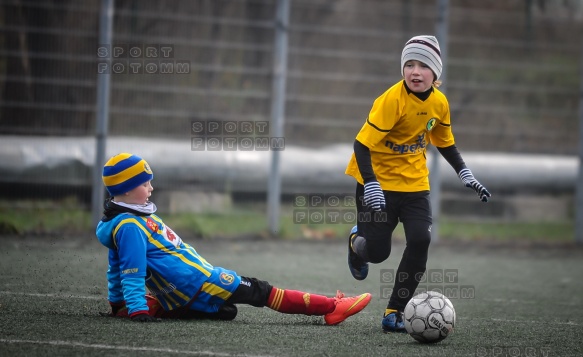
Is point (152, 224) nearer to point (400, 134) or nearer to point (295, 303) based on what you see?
point (295, 303)

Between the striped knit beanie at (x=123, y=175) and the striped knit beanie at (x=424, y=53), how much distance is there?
5.98ft

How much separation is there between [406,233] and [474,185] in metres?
0.60

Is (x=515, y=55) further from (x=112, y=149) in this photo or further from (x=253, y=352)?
(x=253, y=352)

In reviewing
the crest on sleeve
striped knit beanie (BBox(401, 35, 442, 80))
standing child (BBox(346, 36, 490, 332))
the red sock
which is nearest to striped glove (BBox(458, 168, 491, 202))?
standing child (BBox(346, 36, 490, 332))

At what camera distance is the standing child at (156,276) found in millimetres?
4949

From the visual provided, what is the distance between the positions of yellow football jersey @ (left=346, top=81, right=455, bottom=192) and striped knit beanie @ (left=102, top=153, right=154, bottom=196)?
1.40m

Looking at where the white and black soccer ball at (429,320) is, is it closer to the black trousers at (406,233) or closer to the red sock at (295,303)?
the black trousers at (406,233)

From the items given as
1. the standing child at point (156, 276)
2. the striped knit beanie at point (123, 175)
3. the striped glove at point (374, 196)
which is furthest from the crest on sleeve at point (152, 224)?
the striped glove at point (374, 196)

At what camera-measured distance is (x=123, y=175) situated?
16.5 feet

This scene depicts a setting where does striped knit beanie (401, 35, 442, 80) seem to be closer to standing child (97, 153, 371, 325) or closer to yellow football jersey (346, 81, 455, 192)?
yellow football jersey (346, 81, 455, 192)

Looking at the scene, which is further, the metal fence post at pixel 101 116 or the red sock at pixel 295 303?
the metal fence post at pixel 101 116

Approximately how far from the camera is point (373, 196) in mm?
5141

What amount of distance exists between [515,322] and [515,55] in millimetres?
7400

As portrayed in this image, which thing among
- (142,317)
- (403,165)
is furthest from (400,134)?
(142,317)
